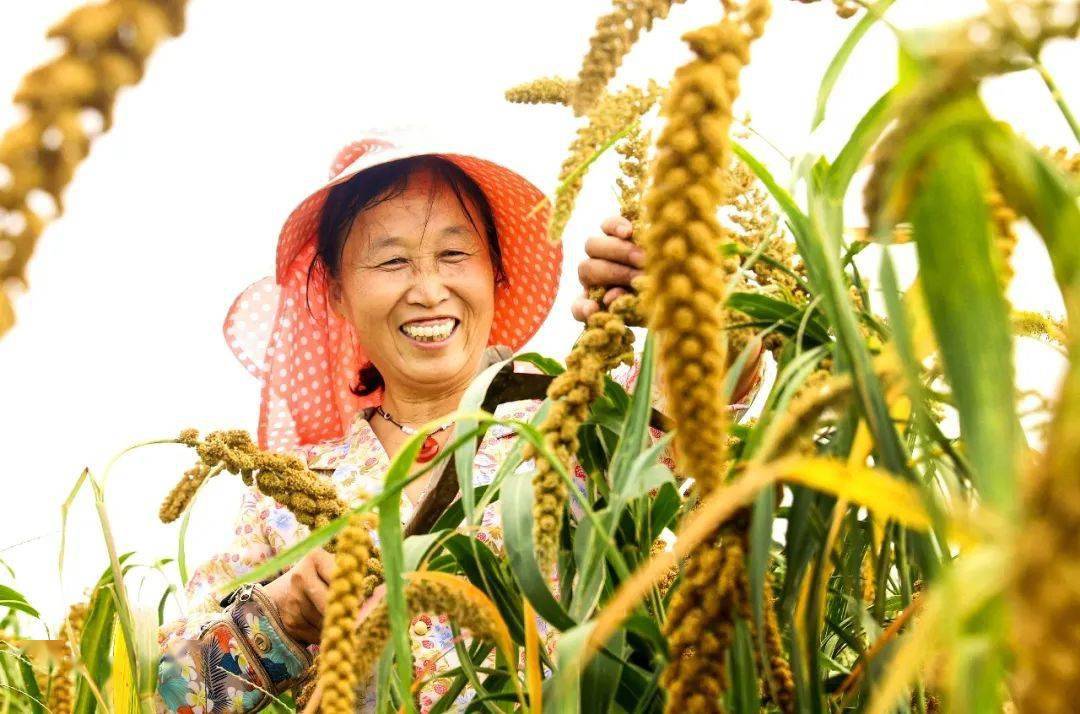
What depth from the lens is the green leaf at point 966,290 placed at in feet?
0.89

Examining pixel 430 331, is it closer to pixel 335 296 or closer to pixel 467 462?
pixel 335 296

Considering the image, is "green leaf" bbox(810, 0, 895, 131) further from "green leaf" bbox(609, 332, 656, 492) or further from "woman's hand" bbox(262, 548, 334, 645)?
"woman's hand" bbox(262, 548, 334, 645)

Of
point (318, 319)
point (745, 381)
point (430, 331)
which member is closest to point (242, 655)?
point (745, 381)

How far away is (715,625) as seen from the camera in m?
0.42

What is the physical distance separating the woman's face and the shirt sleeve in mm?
684

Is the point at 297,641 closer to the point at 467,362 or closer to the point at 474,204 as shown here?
the point at 467,362

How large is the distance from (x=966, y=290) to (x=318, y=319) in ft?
7.22

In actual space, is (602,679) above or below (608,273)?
below

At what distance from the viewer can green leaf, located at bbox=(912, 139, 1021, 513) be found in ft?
0.89

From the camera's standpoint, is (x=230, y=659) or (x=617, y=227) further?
(x=230, y=659)

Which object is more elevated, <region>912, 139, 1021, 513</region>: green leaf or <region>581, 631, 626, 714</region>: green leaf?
<region>912, 139, 1021, 513</region>: green leaf

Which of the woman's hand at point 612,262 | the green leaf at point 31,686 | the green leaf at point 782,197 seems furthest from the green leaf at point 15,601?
the green leaf at point 782,197

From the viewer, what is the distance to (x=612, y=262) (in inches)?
33.3

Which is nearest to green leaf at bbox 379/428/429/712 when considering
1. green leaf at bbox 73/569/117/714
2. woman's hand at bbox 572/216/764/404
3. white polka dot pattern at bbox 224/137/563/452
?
woman's hand at bbox 572/216/764/404
